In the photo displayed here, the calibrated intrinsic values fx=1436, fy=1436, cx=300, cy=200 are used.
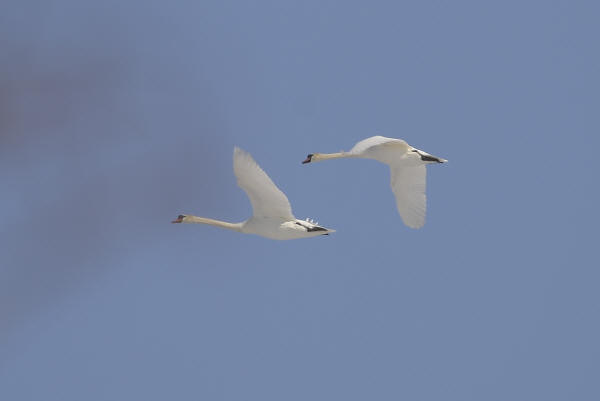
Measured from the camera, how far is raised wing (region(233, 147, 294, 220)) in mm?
24938

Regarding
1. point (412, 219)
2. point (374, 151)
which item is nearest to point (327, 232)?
point (374, 151)

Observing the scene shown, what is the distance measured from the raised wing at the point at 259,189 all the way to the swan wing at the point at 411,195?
188 inches

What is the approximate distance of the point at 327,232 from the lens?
2517 cm

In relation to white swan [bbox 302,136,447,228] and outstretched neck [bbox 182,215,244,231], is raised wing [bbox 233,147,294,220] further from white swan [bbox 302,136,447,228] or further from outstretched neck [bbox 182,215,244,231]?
white swan [bbox 302,136,447,228]

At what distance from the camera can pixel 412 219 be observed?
30.4 m

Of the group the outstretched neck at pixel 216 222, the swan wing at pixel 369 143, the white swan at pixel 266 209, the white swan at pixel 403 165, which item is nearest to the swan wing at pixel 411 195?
the white swan at pixel 403 165

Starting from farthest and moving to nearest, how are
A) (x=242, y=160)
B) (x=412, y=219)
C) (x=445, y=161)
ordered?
(x=412, y=219) → (x=445, y=161) → (x=242, y=160)

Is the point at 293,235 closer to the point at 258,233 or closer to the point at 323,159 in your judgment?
the point at 258,233

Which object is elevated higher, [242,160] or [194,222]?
[242,160]

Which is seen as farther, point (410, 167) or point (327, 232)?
Result: point (410, 167)

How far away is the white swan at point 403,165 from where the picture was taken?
1094 inches

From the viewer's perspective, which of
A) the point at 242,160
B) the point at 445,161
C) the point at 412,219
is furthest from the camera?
the point at 412,219

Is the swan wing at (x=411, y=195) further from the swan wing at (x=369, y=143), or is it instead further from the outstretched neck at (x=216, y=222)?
the outstretched neck at (x=216, y=222)

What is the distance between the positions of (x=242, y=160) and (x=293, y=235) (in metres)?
1.89
